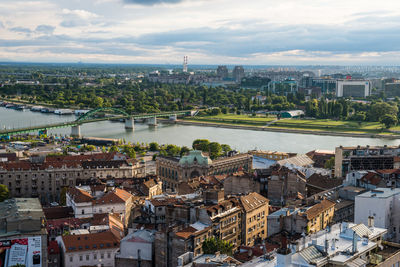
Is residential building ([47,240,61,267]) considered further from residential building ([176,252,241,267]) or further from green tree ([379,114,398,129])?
green tree ([379,114,398,129])

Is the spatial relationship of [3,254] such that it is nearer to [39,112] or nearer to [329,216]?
[329,216]

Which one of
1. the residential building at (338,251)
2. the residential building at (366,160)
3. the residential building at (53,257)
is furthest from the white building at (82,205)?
the residential building at (366,160)

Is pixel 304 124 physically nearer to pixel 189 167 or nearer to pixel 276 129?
pixel 276 129

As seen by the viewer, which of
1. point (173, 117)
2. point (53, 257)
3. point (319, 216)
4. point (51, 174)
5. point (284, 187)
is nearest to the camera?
point (53, 257)

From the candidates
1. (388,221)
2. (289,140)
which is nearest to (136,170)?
(388,221)

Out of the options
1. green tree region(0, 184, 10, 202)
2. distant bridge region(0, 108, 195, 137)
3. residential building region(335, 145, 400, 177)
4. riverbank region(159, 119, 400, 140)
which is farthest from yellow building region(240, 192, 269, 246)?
riverbank region(159, 119, 400, 140)

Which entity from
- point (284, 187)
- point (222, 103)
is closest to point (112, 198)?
point (284, 187)
